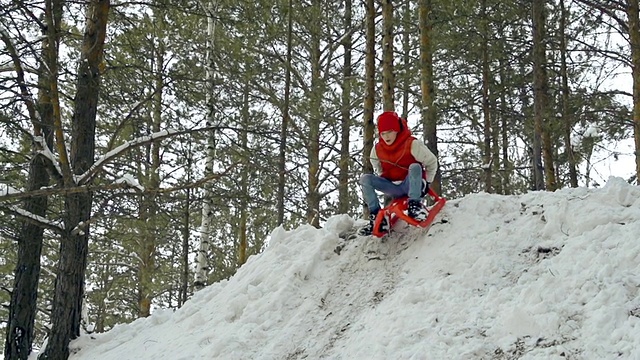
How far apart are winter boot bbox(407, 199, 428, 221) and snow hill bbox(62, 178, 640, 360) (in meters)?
0.27

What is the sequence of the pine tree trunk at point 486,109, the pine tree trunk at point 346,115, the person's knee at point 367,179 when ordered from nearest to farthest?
the person's knee at point 367,179 < the pine tree trunk at point 346,115 < the pine tree trunk at point 486,109

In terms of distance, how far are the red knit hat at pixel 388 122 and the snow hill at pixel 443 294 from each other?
3.72ft

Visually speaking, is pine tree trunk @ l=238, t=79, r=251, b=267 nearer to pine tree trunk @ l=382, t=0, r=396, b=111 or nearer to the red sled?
the red sled

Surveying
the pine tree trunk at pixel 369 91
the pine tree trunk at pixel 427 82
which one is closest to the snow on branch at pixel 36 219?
the pine tree trunk at pixel 369 91

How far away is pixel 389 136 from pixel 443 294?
1.97m

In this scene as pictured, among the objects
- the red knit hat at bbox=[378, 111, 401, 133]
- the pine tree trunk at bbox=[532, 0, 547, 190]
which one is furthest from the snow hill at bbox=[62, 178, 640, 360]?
the pine tree trunk at bbox=[532, 0, 547, 190]

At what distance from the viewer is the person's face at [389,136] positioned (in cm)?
619

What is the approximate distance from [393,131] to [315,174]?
603 centimetres

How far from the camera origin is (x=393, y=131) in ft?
20.3

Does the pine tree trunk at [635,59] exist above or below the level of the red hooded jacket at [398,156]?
above

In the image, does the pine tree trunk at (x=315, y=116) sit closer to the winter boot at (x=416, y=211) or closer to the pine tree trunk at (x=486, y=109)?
the pine tree trunk at (x=486, y=109)

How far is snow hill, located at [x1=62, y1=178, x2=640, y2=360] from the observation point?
410 cm

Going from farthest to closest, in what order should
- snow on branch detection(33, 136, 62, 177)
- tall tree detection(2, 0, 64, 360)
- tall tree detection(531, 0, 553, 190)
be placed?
tall tree detection(531, 0, 553, 190)
tall tree detection(2, 0, 64, 360)
snow on branch detection(33, 136, 62, 177)

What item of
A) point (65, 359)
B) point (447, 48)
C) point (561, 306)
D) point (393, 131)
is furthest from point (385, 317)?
point (447, 48)
